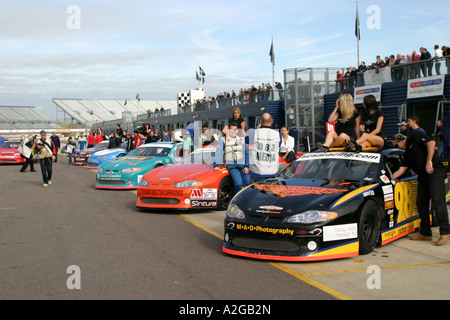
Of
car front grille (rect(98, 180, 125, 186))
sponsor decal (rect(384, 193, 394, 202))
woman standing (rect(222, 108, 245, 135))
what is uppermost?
woman standing (rect(222, 108, 245, 135))

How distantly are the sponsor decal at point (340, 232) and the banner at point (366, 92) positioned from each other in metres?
14.5

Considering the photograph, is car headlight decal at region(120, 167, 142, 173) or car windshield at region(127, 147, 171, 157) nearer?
car headlight decal at region(120, 167, 142, 173)

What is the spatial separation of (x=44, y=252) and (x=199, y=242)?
6.67 feet

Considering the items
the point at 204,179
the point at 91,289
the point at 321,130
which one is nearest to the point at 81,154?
the point at 321,130

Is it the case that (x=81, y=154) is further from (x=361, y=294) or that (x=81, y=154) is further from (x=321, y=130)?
(x=361, y=294)

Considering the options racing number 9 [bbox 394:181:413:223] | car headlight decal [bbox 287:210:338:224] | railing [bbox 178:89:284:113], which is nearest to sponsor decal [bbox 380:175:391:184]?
racing number 9 [bbox 394:181:413:223]

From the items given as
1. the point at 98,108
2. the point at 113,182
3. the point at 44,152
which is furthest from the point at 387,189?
the point at 98,108

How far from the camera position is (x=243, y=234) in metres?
5.84

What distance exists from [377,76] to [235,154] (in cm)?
1218

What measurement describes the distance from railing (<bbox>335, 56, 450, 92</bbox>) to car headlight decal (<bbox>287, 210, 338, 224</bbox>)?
12.4 metres

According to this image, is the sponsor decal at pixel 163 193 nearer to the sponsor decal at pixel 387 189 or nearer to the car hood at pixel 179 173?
the car hood at pixel 179 173

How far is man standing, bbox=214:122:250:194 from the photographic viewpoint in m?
9.02

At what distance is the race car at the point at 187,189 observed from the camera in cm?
918

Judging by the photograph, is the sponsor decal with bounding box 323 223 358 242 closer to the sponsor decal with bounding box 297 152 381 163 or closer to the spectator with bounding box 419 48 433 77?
the sponsor decal with bounding box 297 152 381 163
